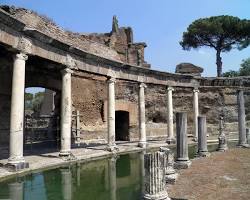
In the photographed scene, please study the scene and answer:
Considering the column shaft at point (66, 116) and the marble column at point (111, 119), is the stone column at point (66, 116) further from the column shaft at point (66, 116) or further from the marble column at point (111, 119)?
the marble column at point (111, 119)

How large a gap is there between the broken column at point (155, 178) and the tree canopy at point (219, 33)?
100 ft

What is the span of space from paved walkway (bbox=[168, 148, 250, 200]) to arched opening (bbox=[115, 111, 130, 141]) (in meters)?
12.5

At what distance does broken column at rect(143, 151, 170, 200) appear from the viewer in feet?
20.7

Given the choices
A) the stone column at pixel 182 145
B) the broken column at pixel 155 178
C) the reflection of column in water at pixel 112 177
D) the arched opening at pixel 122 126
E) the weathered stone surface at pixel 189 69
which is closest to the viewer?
the broken column at pixel 155 178

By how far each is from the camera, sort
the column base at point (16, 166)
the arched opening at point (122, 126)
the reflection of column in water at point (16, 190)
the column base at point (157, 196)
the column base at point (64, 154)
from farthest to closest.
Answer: the arched opening at point (122, 126)
the column base at point (64, 154)
the column base at point (16, 166)
the reflection of column in water at point (16, 190)
the column base at point (157, 196)

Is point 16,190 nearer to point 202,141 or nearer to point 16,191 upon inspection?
point 16,191

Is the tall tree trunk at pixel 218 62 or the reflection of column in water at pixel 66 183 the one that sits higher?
the tall tree trunk at pixel 218 62

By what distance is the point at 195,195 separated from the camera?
21.8ft

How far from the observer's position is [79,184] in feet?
27.8

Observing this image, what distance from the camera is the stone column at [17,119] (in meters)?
10.2

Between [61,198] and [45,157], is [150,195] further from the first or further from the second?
[45,157]

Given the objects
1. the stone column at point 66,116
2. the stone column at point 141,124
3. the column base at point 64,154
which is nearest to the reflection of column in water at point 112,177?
the column base at point 64,154

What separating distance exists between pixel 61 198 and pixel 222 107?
22.1 m

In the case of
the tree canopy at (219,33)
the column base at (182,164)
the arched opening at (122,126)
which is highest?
the tree canopy at (219,33)
